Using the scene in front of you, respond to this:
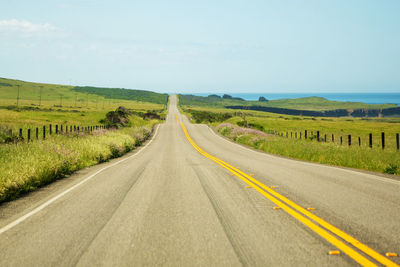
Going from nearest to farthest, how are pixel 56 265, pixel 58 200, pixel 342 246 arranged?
1. pixel 56 265
2. pixel 342 246
3. pixel 58 200

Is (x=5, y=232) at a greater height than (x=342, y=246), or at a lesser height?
lesser

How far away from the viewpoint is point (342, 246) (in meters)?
3.80

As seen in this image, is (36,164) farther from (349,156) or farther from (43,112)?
(43,112)

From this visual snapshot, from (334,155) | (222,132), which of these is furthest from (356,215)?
(222,132)

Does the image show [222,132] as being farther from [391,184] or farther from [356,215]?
[356,215]

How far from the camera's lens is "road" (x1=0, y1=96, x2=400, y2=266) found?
3.59 metres

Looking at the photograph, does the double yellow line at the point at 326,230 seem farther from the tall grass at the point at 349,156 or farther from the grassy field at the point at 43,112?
the grassy field at the point at 43,112

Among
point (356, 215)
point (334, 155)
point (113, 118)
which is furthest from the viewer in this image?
point (113, 118)

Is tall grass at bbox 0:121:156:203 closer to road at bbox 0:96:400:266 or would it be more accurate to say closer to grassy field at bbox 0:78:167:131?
road at bbox 0:96:400:266

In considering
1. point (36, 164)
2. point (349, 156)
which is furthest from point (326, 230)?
point (349, 156)

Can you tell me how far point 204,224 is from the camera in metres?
4.74

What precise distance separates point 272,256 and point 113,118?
50005 millimetres

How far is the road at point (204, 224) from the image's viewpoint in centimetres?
359

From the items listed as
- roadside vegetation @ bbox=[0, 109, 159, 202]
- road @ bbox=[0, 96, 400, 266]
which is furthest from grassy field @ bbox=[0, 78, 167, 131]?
road @ bbox=[0, 96, 400, 266]
